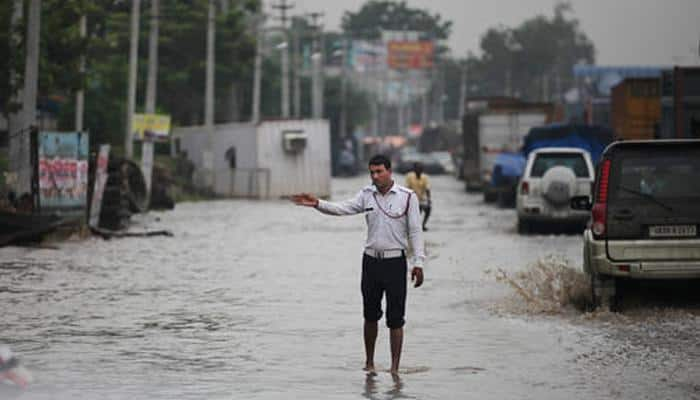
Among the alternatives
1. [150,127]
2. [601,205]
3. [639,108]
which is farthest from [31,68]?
[150,127]

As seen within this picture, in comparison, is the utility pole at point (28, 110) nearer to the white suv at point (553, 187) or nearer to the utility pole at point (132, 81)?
the white suv at point (553, 187)

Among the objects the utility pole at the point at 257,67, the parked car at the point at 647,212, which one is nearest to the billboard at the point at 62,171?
the parked car at the point at 647,212

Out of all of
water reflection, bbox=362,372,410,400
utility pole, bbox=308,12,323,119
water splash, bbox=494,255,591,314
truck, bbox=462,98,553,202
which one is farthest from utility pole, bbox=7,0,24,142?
utility pole, bbox=308,12,323,119

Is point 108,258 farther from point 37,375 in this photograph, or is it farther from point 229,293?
point 37,375

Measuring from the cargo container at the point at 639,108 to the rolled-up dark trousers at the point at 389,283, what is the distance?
26751 millimetres

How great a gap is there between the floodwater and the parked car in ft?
1.92

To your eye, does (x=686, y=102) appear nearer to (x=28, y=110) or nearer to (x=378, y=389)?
(x=28, y=110)

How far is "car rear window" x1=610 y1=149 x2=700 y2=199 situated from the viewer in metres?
16.7

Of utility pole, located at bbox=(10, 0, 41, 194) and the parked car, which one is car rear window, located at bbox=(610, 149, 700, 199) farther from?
utility pole, located at bbox=(10, 0, 41, 194)

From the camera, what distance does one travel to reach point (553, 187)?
32719 millimetres

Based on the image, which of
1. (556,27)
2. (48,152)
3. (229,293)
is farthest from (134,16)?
(556,27)

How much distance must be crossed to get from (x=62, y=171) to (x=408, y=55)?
142872 millimetres

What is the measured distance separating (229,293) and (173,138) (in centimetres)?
4878

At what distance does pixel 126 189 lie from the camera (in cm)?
3619
